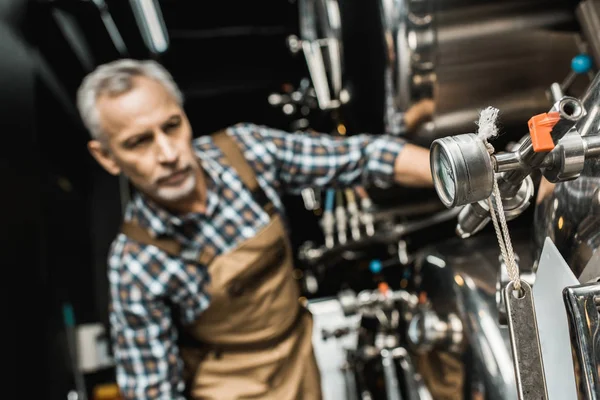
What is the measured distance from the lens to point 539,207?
0.67 m

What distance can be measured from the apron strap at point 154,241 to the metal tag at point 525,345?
46.2 inches

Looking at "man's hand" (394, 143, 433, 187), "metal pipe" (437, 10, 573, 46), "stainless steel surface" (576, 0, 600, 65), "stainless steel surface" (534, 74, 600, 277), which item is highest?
"metal pipe" (437, 10, 573, 46)

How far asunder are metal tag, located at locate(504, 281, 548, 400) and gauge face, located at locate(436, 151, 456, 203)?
0.10 m

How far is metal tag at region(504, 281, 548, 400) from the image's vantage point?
1.45ft

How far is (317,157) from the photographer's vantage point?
5.19 feet

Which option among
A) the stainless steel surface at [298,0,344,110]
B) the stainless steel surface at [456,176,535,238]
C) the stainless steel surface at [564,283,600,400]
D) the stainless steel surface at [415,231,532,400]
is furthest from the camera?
the stainless steel surface at [298,0,344,110]

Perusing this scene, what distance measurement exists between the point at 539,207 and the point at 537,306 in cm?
21

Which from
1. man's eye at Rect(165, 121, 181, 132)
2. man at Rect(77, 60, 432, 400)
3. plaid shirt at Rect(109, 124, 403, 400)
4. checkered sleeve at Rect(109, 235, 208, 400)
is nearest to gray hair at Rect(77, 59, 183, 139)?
man at Rect(77, 60, 432, 400)

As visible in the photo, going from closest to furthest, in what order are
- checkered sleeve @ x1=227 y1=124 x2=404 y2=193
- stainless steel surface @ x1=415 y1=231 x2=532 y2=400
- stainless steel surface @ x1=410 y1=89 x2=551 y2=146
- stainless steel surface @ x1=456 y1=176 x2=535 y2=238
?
stainless steel surface @ x1=456 y1=176 x2=535 y2=238 → stainless steel surface @ x1=410 y1=89 x2=551 y2=146 → stainless steel surface @ x1=415 y1=231 x2=532 y2=400 → checkered sleeve @ x1=227 y1=124 x2=404 y2=193

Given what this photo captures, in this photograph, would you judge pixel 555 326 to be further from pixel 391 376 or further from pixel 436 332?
pixel 391 376

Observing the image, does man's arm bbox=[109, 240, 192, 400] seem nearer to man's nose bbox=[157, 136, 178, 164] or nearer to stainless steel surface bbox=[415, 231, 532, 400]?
man's nose bbox=[157, 136, 178, 164]

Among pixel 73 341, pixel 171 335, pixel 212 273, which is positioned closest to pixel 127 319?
pixel 171 335

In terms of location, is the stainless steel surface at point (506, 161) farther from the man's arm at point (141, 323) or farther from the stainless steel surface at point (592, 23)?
the man's arm at point (141, 323)

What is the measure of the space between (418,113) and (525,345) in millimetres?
914
